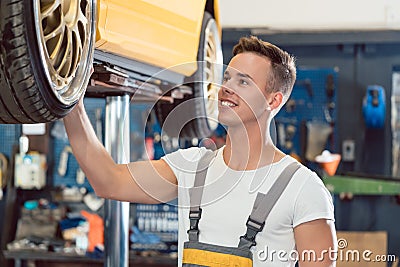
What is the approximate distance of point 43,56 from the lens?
1.79 m

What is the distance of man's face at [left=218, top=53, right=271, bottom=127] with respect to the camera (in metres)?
Result: 2.42

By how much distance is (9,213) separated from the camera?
22.4 ft

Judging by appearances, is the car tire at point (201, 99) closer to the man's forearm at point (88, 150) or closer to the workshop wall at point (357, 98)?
the man's forearm at point (88, 150)

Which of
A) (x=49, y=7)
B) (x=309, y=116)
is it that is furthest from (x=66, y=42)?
(x=309, y=116)

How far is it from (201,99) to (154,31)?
0.81 meters

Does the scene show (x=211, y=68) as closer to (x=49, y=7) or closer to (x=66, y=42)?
(x=66, y=42)

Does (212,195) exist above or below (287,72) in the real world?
below

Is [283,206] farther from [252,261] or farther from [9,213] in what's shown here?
[9,213]

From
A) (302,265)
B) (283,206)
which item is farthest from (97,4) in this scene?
(302,265)

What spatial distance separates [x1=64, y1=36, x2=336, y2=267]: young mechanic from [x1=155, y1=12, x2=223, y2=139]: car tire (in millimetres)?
790

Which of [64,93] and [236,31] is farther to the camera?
[236,31]

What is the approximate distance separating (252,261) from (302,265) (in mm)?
160

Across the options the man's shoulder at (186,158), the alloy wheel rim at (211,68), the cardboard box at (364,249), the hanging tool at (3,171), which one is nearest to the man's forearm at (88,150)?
the man's shoulder at (186,158)

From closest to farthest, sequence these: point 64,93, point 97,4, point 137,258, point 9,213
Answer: point 64,93
point 97,4
point 137,258
point 9,213
